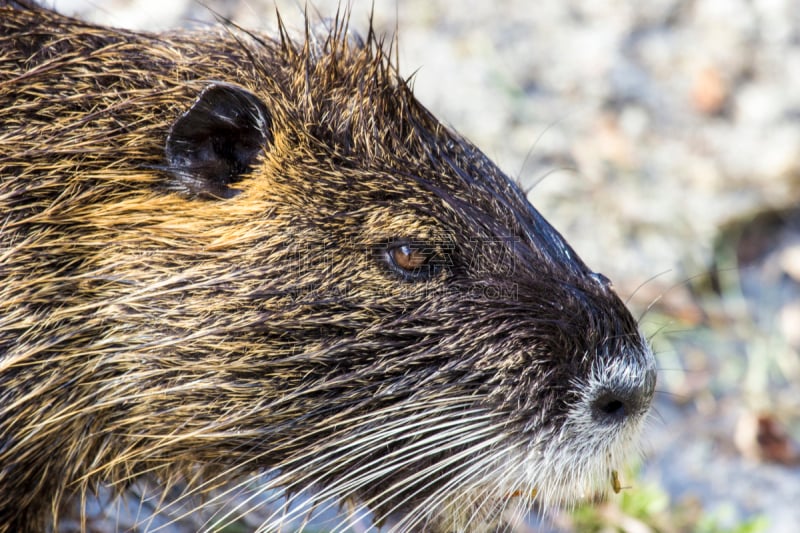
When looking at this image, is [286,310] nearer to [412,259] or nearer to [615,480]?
[412,259]

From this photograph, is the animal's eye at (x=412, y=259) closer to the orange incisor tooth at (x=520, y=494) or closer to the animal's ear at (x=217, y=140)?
the animal's ear at (x=217, y=140)

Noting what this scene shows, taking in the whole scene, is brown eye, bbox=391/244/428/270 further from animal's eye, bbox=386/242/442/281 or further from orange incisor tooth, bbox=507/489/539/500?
orange incisor tooth, bbox=507/489/539/500

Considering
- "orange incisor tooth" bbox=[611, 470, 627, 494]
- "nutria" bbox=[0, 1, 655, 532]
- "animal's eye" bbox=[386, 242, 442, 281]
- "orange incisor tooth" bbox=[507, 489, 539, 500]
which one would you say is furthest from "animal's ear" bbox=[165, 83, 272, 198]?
"orange incisor tooth" bbox=[611, 470, 627, 494]

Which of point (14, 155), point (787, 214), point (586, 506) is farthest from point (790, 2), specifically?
point (14, 155)

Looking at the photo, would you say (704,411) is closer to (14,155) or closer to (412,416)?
(412,416)

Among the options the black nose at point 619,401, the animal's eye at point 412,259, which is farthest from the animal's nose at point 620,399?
the animal's eye at point 412,259
